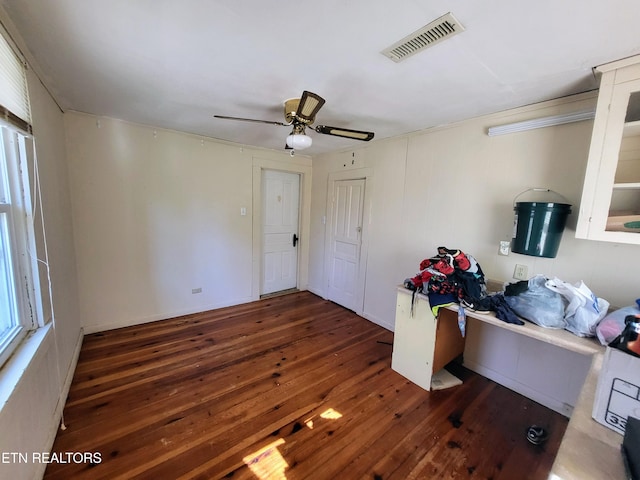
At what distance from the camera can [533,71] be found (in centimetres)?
159

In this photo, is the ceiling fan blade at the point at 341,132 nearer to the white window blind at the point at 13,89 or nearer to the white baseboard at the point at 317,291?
the white window blind at the point at 13,89

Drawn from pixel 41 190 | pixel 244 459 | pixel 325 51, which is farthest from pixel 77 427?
pixel 325 51

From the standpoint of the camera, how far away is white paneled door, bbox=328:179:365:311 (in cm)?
362

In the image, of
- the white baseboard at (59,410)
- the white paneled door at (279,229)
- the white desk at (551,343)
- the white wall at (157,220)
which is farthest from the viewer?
the white paneled door at (279,229)

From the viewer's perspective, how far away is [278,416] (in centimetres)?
187

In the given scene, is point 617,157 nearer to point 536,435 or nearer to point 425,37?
point 425,37

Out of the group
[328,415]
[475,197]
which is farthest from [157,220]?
[475,197]

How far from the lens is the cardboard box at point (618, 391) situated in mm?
853

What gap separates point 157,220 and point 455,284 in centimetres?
326

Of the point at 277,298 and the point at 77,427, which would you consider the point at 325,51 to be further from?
the point at 277,298

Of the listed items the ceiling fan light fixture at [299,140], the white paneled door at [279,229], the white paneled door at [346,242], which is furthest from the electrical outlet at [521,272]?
the white paneled door at [279,229]

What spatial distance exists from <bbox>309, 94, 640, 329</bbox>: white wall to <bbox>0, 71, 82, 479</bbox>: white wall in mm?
3000

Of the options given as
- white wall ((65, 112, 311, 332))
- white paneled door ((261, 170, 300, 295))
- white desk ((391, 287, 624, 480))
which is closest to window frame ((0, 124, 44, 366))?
white wall ((65, 112, 311, 332))

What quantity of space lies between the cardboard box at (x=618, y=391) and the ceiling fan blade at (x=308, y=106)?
1.80 metres
